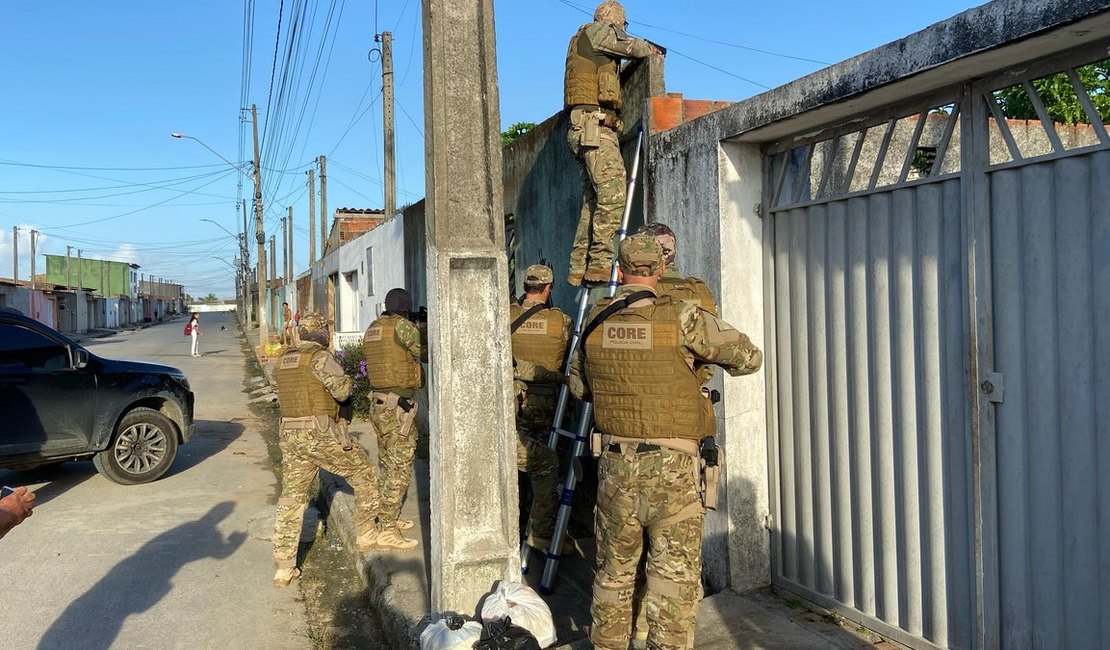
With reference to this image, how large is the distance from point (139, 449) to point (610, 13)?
6.55 meters

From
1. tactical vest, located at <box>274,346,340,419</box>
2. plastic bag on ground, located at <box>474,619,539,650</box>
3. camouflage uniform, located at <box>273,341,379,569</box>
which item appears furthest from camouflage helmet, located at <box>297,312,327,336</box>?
plastic bag on ground, located at <box>474,619,539,650</box>

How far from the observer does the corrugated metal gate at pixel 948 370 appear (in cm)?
278

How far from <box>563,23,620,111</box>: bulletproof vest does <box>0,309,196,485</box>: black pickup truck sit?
5812 mm

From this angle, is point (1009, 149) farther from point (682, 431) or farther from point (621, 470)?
point (621, 470)

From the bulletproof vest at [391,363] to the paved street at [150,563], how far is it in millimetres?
1530

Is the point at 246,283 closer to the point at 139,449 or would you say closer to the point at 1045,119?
the point at 139,449

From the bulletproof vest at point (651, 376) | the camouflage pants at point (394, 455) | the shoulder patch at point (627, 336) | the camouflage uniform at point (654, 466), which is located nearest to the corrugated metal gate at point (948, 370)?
the camouflage uniform at point (654, 466)

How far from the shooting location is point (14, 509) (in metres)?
2.74

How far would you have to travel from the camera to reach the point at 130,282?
88.6m

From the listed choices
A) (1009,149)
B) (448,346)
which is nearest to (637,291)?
(448,346)

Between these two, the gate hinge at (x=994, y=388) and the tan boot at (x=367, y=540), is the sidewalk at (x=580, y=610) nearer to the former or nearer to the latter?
the tan boot at (x=367, y=540)

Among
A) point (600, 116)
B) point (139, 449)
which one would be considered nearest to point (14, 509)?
point (600, 116)

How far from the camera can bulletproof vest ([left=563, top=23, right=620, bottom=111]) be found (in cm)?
499

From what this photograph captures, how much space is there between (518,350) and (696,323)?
1909 millimetres
